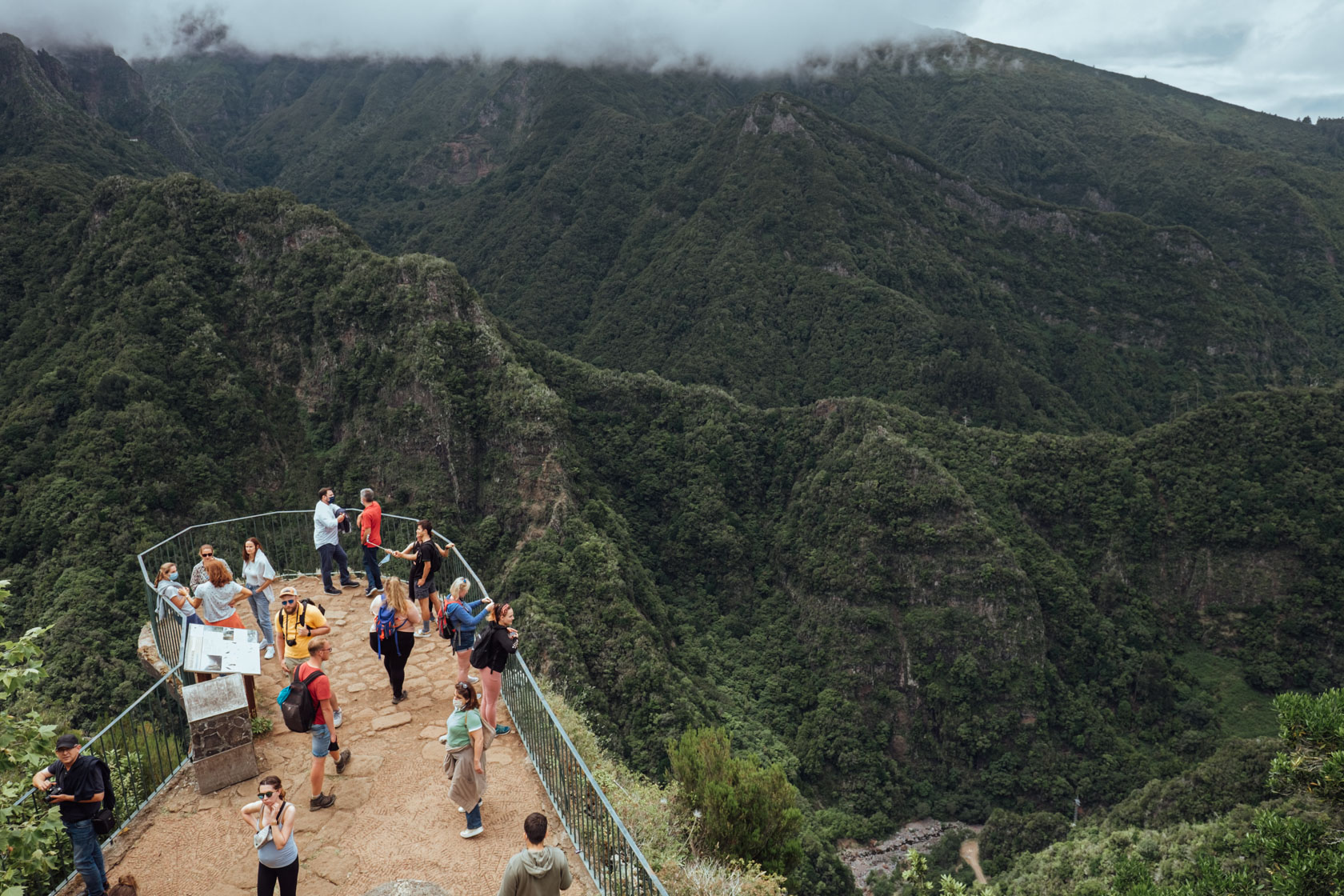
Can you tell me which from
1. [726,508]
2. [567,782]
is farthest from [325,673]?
[726,508]

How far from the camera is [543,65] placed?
186m

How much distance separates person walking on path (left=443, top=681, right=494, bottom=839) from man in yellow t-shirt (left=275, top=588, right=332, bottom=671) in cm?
343

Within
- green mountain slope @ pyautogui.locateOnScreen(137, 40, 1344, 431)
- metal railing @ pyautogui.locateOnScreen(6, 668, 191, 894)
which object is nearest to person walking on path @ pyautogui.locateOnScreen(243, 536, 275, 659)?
metal railing @ pyautogui.locateOnScreen(6, 668, 191, 894)

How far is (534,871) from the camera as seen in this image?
8.63 metres

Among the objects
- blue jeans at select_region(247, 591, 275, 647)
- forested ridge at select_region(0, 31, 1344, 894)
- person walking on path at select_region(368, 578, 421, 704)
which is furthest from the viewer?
forested ridge at select_region(0, 31, 1344, 894)

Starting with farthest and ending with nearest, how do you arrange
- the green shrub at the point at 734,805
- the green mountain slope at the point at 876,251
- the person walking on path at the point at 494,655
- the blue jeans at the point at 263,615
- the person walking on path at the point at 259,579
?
the green mountain slope at the point at 876,251 → the green shrub at the point at 734,805 → the blue jeans at the point at 263,615 → the person walking on path at the point at 259,579 → the person walking on path at the point at 494,655

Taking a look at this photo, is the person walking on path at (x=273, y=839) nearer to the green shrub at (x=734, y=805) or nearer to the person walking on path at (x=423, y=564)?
the person walking on path at (x=423, y=564)

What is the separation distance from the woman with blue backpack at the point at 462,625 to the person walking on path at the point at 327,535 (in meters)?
5.11

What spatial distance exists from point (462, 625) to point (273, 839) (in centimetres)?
514

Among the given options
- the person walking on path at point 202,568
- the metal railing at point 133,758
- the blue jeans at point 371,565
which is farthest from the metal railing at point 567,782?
the blue jeans at point 371,565

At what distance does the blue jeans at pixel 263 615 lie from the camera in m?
16.6

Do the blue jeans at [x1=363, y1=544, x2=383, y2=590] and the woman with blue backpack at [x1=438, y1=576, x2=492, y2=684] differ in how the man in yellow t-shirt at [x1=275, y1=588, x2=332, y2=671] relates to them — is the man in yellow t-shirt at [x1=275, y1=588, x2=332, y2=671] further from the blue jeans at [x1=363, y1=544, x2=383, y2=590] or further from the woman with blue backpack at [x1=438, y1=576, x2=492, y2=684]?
the blue jeans at [x1=363, y1=544, x2=383, y2=590]

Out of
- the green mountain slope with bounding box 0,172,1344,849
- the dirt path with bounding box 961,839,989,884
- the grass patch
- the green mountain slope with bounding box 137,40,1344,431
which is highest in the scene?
the green mountain slope with bounding box 137,40,1344,431

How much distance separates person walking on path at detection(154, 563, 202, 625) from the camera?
598 inches
